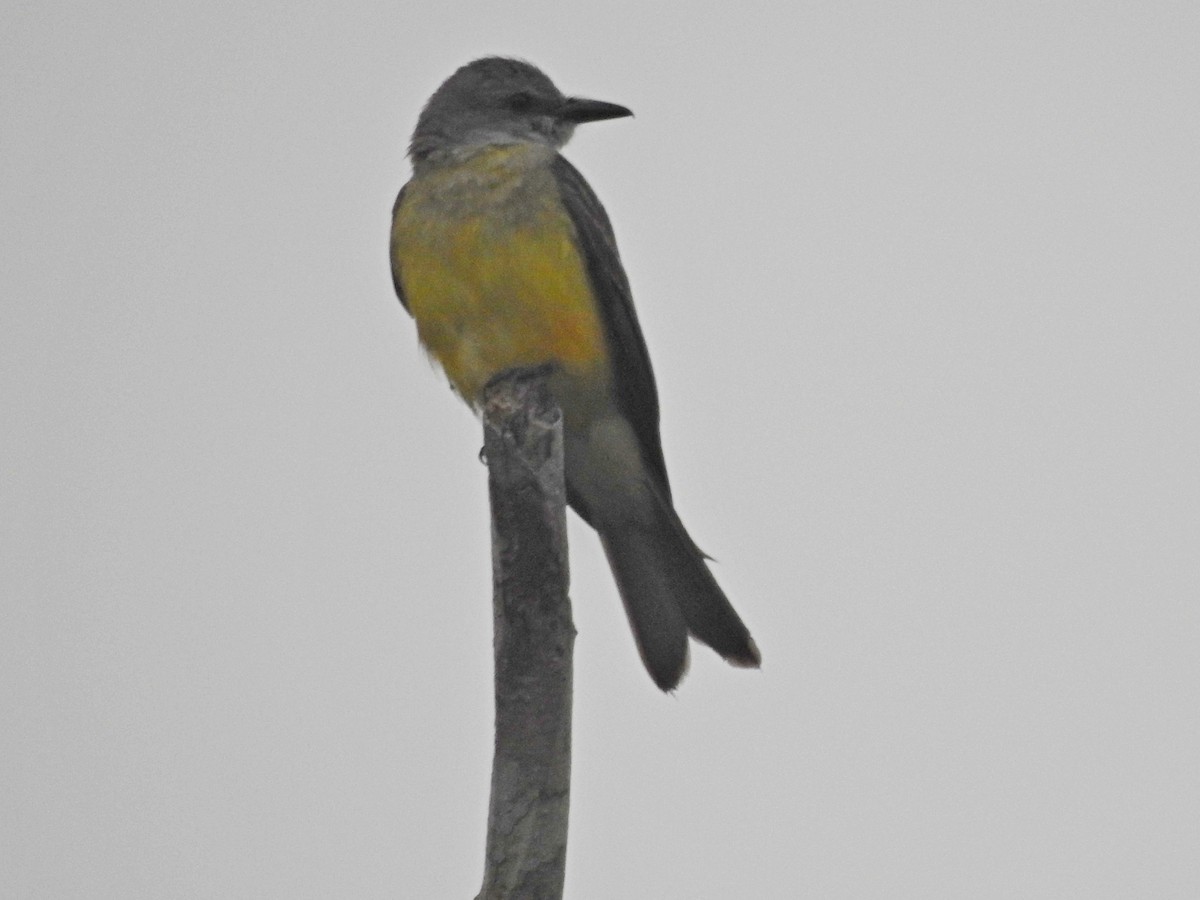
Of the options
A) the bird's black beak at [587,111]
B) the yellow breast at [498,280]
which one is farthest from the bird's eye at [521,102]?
the yellow breast at [498,280]

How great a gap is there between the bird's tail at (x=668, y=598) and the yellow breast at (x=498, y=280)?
82 centimetres

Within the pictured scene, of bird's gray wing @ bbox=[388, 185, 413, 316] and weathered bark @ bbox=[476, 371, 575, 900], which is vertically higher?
bird's gray wing @ bbox=[388, 185, 413, 316]

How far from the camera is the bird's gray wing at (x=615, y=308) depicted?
22.2ft

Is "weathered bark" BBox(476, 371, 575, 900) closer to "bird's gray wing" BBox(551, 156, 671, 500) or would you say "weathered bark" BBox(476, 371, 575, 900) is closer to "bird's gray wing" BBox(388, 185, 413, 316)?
→ "bird's gray wing" BBox(551, 156, 671, 500)

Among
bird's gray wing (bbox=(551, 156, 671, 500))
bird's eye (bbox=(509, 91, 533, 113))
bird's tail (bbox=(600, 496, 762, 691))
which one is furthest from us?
bird's eye (bbox=(509, 91, 533, 113))

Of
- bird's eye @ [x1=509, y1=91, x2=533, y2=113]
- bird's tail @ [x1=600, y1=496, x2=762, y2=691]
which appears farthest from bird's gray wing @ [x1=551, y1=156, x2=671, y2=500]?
bird's eye @ [x1=509, y1=91, x2=533, y2=113]

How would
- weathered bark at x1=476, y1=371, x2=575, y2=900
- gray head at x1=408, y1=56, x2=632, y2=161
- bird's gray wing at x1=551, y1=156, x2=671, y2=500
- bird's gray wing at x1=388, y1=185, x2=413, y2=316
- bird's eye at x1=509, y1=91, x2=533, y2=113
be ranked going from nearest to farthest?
weathered bark at x1=476, y1=371, x2=575, y2=900 < bird's gray wing at x1=551, y1=156, x2=671, y2=500 < bird's gray wing at x1=388, y1=185, x2=413, y2=316 < gray head at x1=408, y1=56, x2=632, y2=161 < bird's eye at x1=509, y1=91, x2=533, y2=113

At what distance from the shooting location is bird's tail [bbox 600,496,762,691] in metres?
6.42

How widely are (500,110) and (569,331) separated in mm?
1856

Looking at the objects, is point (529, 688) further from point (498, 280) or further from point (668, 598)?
point (498, 280)

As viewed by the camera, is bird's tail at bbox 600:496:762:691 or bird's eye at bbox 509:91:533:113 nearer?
bird's tail at bbox 600:496:762:691

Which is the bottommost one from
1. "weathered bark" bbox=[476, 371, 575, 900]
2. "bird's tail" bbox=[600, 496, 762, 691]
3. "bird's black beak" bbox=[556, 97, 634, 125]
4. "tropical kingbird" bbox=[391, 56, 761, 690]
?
"weathered bark" bbox=[476, 371, 575, 900]

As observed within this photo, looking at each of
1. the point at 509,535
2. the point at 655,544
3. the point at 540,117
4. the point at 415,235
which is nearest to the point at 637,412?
the point at 655,544

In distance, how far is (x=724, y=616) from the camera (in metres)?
6.53
